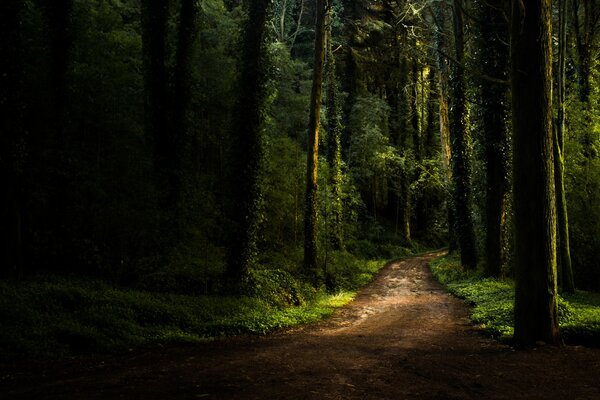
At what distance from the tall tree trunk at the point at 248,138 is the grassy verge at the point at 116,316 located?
4.11 feet

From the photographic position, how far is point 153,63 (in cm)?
1585

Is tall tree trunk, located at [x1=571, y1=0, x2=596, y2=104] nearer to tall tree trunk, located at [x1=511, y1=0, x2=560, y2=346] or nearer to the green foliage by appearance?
tall tree trunk, located at [x1=511, y1=0, x2=560, y2=346]

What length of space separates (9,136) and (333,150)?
1698cm

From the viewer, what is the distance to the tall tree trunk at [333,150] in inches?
949

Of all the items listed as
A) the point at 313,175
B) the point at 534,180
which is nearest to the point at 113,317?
the point at 534,180

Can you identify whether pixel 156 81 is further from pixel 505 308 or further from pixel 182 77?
pixel 505 308

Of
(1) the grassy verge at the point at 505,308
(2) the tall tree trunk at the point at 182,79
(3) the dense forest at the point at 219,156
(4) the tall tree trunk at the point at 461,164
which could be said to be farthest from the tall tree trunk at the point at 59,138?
(4) the tall tree trunk at the point at 461,164

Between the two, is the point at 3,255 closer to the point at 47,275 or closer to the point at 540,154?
the point at 47,275

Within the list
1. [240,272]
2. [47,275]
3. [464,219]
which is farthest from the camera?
[464,219]

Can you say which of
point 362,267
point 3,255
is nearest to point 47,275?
point 3,255

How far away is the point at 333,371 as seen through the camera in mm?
5902

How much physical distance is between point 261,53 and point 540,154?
8628 millimetres

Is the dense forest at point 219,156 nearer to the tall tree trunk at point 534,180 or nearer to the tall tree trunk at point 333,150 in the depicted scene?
the tall tree trunk at point 534,180

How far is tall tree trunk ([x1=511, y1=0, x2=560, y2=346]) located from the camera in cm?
727
